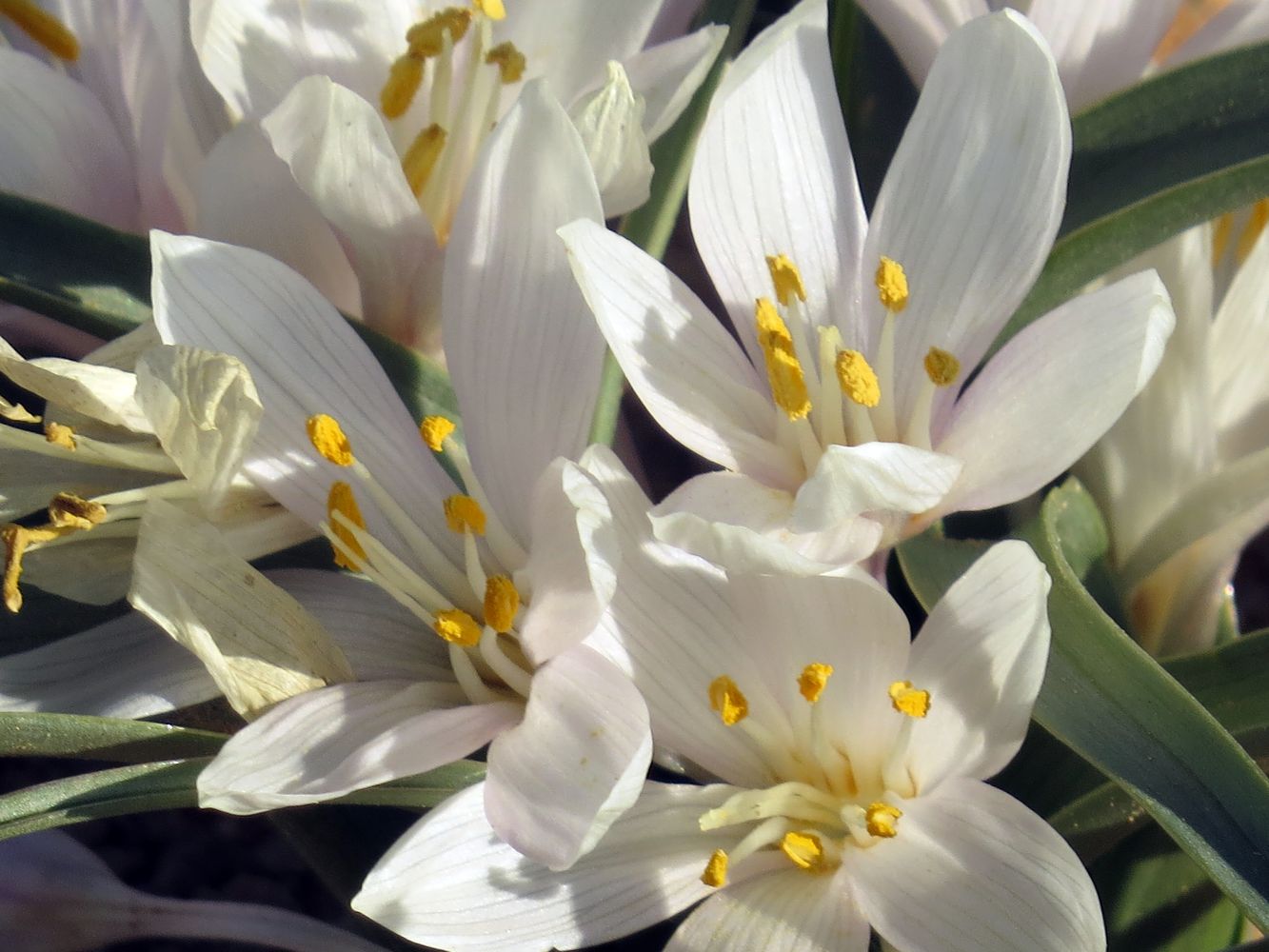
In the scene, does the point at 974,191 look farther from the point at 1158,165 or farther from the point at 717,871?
the point at 717,871

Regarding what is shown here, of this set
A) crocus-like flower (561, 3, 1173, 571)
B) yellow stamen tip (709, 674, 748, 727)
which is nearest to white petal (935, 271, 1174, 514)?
crocus-like flower (561, 3, 1173, 571)

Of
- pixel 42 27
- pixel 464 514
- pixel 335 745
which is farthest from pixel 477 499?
pixel 42 27

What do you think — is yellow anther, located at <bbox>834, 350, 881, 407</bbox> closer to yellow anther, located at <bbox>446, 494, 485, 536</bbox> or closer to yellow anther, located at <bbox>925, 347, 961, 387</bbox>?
yellow anther, located at <bbox>925, 347, 961, 387</bbox>

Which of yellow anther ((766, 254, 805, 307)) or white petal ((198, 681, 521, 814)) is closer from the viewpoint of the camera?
white petal ((198, 681, 521, 814))

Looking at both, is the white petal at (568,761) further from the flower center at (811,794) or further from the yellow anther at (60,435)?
the yellow anther at (60,435)

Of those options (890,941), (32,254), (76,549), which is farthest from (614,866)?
(32,254)

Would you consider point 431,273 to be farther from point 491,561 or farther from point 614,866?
point 614,866

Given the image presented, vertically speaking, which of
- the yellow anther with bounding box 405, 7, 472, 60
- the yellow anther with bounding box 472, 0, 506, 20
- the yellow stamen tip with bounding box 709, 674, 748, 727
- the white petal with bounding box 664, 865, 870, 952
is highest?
the yellow anther with bounding box 472, 0, 506, 20
